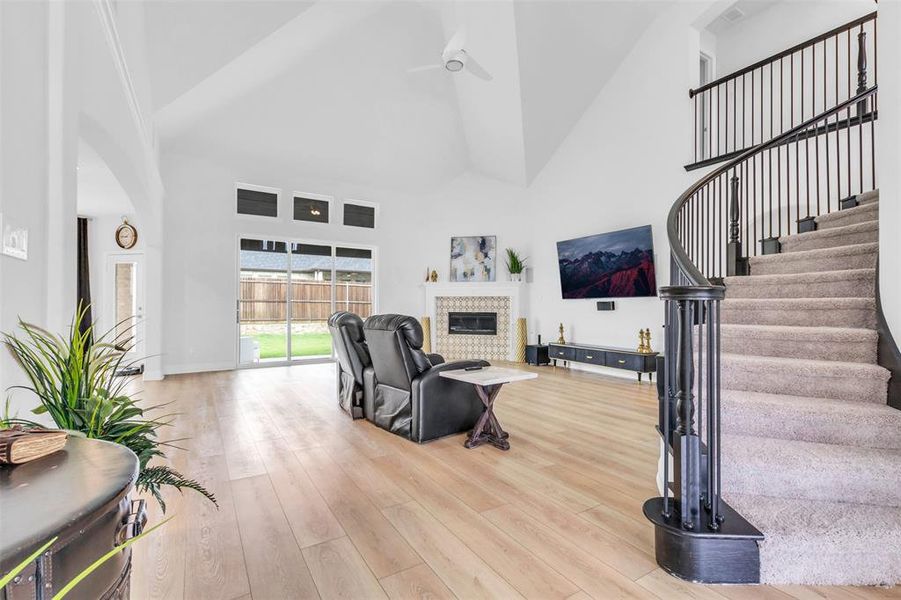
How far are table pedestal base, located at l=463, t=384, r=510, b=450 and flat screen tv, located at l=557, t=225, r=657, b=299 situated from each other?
365cm

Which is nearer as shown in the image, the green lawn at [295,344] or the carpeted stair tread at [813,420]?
the carpeted stair tread at [813,420]

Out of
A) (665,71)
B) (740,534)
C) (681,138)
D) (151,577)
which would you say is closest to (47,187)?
(151,577)

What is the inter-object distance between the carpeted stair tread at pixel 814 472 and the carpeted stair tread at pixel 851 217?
2.24 metres

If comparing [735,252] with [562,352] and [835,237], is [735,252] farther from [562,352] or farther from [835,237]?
[562,352]

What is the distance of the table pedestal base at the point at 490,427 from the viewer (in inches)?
131

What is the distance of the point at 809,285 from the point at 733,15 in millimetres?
5142

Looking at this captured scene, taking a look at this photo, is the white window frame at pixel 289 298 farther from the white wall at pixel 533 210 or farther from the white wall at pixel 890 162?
the white wall at pixel 890 162

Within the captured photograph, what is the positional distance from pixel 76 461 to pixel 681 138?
21.8 ft

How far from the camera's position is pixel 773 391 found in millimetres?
2447

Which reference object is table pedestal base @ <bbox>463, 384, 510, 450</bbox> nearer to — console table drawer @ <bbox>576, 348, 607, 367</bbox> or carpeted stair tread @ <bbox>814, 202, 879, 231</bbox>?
carpeted stair tread @ <bbox>814, 202, 879, 231</bbox>

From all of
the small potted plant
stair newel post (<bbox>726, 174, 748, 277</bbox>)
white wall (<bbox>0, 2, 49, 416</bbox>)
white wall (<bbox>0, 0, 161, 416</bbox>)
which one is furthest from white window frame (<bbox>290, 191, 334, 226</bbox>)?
stair newel post (<bbox>726, 174, 748, 277</bbox>)

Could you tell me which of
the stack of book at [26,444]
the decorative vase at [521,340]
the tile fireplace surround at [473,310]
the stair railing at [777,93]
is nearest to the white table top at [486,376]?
the stack of book at [26,444]

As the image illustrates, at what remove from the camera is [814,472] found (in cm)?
188

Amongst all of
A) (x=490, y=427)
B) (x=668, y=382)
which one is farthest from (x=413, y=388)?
(x=668, y=382)
